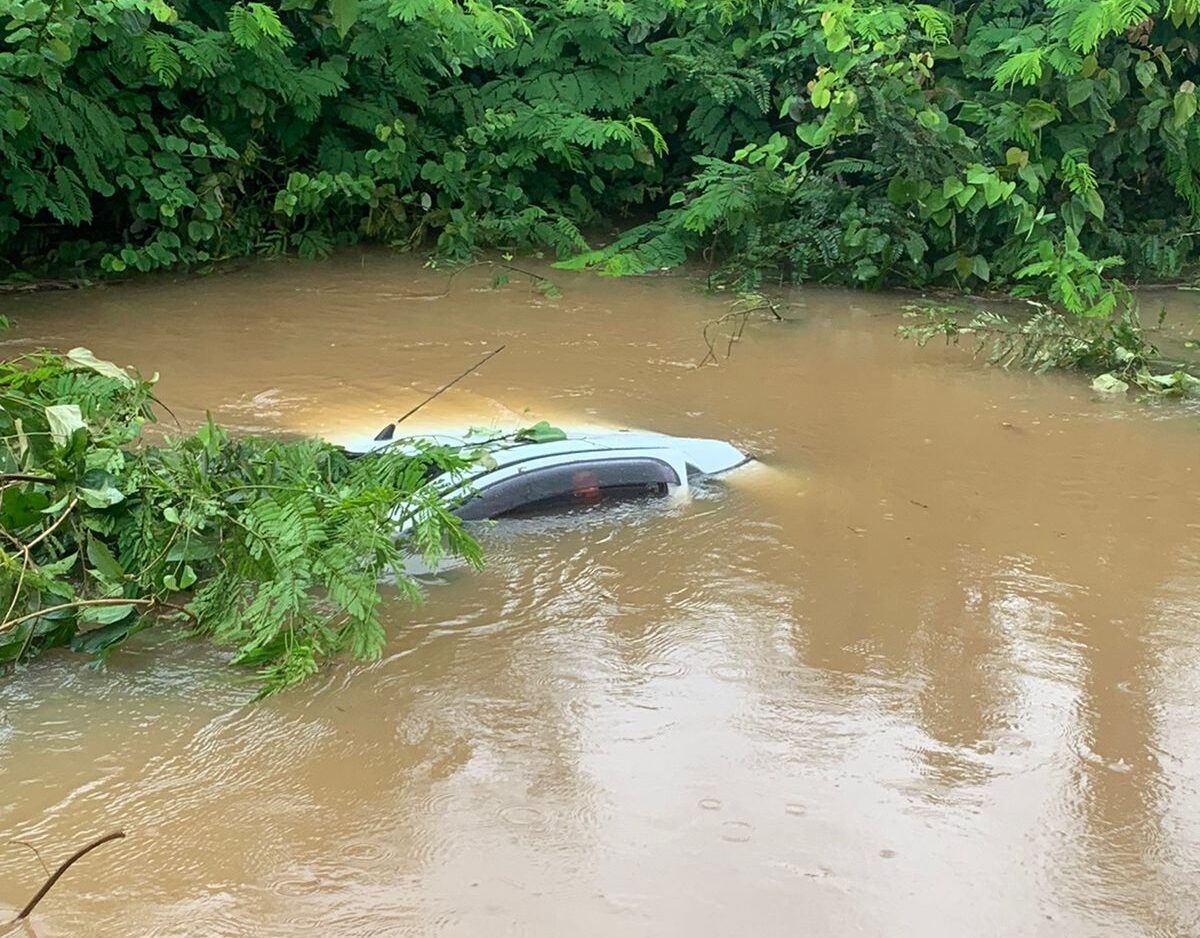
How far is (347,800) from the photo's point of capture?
8.94 ft

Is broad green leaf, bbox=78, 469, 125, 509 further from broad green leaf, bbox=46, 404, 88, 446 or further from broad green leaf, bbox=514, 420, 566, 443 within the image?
broad green leaf, bbox=514, 420, 566, 443

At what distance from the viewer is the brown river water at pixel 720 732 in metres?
2.43

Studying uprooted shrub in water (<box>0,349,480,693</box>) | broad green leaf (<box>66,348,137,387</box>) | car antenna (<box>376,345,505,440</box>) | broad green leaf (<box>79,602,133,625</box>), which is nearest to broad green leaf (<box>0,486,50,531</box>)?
uprooted shrub in water (<box>0,349,480,693</box>)

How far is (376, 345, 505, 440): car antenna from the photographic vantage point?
4.41 meters

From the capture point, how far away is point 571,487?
4379 mm

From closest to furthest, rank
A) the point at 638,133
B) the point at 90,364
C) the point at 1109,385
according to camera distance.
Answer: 1. the point at 90,364
2. the point at 1109,385
3. the point at 638,133

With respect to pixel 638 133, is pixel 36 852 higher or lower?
lower

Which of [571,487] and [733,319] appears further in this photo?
[733,319]

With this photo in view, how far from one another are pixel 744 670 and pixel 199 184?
21.8 feet

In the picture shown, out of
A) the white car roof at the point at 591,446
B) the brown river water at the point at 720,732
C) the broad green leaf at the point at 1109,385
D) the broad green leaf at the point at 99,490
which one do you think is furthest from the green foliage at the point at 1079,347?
the broad green leaf at the point at 99,490

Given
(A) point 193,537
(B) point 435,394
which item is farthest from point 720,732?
(B) point 435,394

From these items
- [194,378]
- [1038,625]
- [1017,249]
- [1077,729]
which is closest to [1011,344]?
[1017,249]

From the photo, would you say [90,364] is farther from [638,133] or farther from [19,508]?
[638,133]

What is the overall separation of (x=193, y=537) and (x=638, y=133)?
7.25 meters
